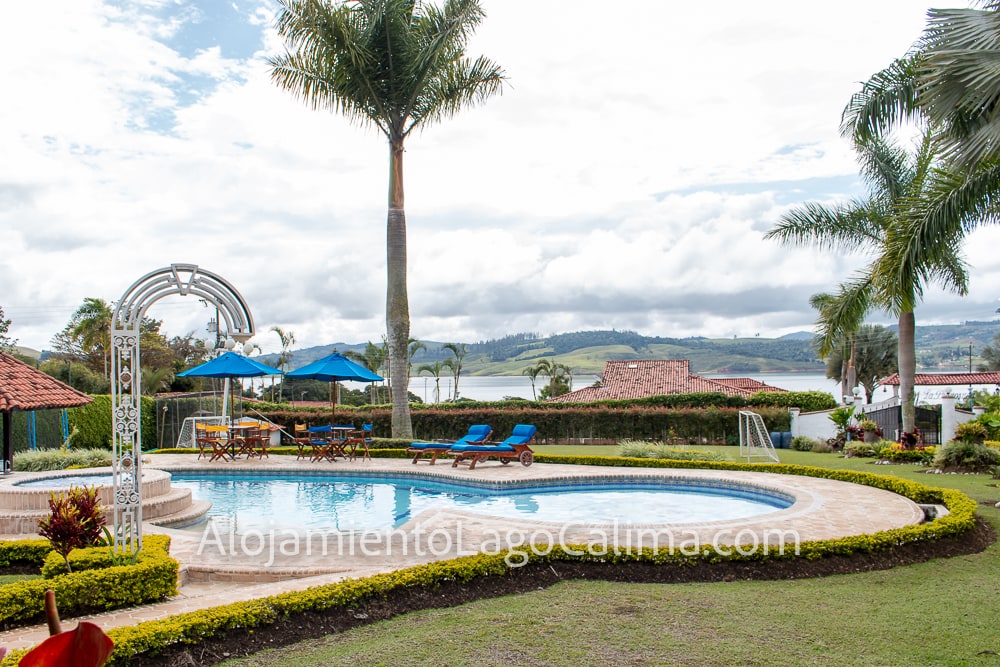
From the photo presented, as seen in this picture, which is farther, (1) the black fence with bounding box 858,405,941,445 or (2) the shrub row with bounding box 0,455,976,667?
(1) the black fence with bounding box 858,405,941,445

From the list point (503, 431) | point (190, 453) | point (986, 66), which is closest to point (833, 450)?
point (503, 431)

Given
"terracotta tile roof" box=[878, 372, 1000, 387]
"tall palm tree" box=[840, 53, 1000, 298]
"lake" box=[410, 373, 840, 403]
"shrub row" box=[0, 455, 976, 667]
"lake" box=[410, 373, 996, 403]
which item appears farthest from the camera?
"lake" box=[410, 373, 840, 403]

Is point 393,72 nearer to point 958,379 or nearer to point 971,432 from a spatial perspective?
point 971,432

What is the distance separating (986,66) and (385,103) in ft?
49.6

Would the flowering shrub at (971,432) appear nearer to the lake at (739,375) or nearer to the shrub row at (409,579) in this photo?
the lake at (739,375)

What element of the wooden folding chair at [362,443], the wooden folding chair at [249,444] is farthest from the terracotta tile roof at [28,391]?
the wooden folding chair at [362,443]

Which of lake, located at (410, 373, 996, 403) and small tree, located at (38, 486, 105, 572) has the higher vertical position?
small tree, located at (38, 486, 105, 572)

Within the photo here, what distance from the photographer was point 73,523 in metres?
7.05

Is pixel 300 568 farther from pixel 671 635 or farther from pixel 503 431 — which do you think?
pixel 503 431

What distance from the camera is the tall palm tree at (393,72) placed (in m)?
19.8

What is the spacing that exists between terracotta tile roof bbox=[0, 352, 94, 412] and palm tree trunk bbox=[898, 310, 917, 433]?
731 inches

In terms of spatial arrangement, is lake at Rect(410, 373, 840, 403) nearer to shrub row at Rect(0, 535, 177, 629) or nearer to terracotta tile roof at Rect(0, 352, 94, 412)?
terracotta tile roof at Rect(0, 352, 94, 412)

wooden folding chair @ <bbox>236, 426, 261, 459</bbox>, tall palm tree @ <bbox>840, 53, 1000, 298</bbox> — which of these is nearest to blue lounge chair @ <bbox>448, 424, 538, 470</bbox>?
wooden folding chair @ <bbox>236, 426, 261, 459</bbox>

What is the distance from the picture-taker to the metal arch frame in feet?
23.6
